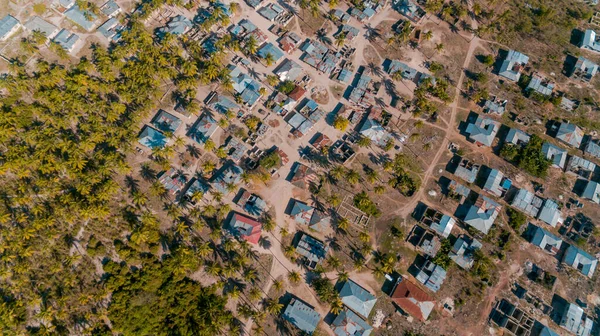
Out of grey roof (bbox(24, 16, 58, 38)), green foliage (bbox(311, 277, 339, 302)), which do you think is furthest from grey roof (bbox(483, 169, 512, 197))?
grey roof (bbox(24, 16, 58, 38))

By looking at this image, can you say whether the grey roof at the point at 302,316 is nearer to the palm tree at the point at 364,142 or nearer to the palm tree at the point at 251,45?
the palm tree at the point at 364,142

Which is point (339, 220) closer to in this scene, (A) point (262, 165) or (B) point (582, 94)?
(A) point (262, 165)

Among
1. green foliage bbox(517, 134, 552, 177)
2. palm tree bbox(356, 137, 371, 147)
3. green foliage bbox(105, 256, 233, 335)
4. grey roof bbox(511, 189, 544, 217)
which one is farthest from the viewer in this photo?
palm tree bbox(356, 137, 371, 147)

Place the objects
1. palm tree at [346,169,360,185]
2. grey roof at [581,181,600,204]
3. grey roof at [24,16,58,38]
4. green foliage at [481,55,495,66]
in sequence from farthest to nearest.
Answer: grey roof at [24,16,58,38]
green foliage at [481,55,495,66]
grey roof at [581,181,600,204]
palm tree at [346,169,360,185]

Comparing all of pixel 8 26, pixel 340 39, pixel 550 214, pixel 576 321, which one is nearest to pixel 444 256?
pixel 550 214

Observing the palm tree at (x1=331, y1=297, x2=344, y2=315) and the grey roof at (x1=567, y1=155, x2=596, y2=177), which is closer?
the palm tree at (x1=331, y1=297, x2=344, y2=315)

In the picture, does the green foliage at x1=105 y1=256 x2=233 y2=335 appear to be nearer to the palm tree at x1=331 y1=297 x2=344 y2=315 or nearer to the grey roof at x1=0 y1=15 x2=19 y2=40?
the palm tree at x1=331 y1=297 x2=344 y2=315

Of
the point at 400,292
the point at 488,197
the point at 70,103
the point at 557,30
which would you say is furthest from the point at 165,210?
the point at 557,30
